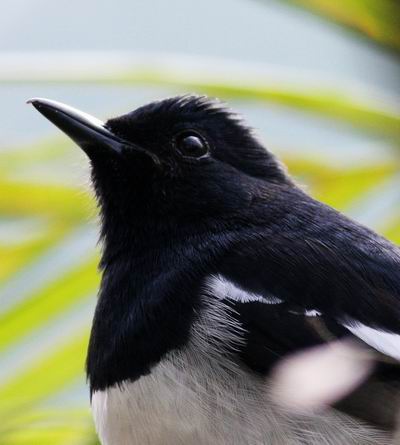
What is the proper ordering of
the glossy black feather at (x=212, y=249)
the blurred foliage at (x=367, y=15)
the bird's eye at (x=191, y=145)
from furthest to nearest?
the blurred foliage at (x=367, y=15), the bird's eye at (x=191, y=145), the glossy black feather at (x=212, y=249)

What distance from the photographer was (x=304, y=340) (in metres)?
3.20

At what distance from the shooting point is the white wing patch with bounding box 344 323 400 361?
310 cm

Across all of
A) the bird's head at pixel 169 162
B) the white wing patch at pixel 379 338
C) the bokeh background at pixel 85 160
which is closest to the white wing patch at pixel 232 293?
the white wing patch at pixel 379 338

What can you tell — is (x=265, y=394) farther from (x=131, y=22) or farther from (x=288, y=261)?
→ (x=131, y=22)

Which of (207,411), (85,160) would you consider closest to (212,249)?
(207,411)

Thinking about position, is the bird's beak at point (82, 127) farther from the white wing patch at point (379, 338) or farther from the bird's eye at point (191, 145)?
the white wing patch at point (379, 338)

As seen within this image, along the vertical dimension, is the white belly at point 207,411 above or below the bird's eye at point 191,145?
below

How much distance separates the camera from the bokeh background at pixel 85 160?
380cm

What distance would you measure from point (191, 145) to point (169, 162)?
0.10 m

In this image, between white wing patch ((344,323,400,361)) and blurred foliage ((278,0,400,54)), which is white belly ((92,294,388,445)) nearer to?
white wing patch ((344,323,400,361))

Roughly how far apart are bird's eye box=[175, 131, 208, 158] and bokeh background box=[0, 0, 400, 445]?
268 millimetres

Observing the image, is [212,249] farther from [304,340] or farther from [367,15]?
[367,15]

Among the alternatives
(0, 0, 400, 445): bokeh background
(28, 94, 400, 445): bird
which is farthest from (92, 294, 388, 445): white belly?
(0, 0, 400, 445): bokeh background

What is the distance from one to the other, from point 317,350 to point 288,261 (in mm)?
269
